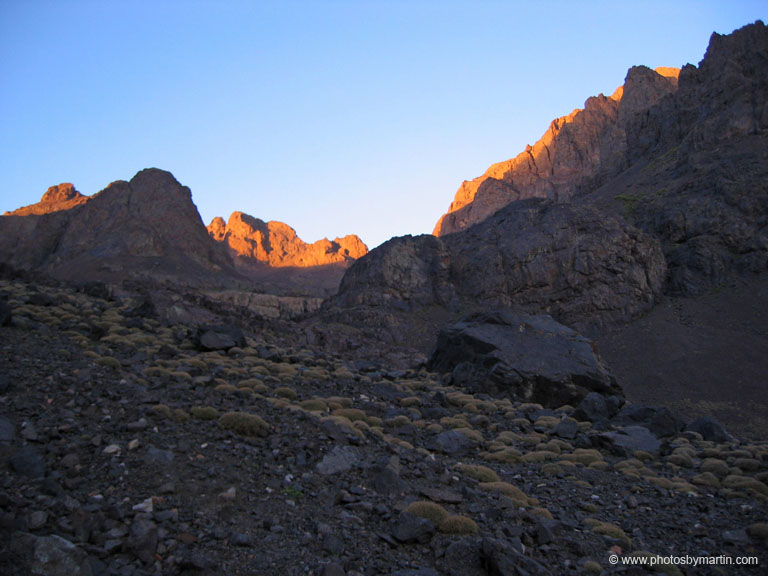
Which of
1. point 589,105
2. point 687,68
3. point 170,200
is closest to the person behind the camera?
point 687,68

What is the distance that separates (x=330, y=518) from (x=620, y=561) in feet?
19.8

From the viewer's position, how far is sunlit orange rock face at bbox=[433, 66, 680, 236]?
147375mm

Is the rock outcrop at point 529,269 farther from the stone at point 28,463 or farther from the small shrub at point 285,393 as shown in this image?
the stone at point 28,463

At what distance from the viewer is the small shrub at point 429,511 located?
10.5m

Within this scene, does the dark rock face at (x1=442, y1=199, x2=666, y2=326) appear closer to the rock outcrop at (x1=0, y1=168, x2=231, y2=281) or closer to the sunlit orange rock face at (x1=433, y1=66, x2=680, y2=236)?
the rock outcrop at (x1=0, y1=168, x2=231, y2=281)

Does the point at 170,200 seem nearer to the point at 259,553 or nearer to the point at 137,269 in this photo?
the point at 137,269

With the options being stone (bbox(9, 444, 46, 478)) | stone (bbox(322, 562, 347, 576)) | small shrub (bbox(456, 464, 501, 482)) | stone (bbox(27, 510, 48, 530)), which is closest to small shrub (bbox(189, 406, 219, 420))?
stone (bbox(9, 444, 46, 478))

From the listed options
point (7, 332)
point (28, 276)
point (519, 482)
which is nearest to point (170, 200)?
point (28, 276)

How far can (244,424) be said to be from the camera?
13.7m

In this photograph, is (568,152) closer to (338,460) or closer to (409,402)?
(409,402)

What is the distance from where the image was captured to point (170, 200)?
119 m

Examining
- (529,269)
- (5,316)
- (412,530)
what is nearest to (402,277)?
(529,269)

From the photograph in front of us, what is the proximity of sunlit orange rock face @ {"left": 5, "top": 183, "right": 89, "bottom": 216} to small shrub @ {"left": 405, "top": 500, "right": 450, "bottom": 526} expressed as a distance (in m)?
146

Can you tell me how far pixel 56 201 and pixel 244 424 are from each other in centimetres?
15632
